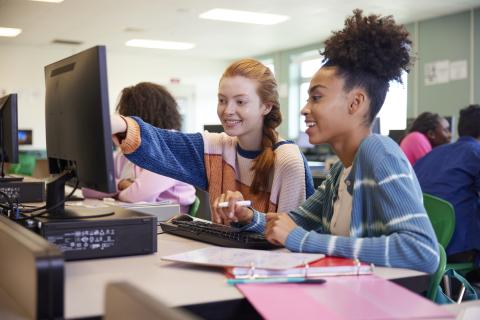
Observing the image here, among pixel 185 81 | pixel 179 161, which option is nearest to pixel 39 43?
pixel 185 81

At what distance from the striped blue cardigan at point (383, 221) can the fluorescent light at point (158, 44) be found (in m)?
8.32

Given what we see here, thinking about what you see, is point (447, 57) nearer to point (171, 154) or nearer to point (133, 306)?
point (171, 154)

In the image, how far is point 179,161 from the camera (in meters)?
2.01

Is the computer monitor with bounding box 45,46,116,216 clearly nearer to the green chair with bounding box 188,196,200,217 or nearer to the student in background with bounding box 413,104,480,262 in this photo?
the green chair with bounding box 188,196,200,217

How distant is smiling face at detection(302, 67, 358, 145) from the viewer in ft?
4.91

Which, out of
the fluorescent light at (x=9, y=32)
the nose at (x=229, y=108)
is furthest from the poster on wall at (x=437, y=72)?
the nose at (x=229, y=108)

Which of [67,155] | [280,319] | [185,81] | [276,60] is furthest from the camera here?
[185,81]

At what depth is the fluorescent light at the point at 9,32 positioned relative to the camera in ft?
27.3

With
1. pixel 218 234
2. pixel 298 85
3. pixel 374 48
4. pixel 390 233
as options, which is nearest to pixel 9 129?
pixel 218 234

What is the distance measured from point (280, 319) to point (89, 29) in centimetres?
791

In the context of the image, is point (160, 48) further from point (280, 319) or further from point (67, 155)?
point (280, 319)

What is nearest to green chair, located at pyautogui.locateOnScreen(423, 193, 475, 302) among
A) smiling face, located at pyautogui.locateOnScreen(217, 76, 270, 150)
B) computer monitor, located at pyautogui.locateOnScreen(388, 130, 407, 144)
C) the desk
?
smiling face, located at pyautogui.locateOnScreen(217, 76, 270, 150)

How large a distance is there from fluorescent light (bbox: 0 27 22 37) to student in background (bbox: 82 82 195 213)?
6002 millimetres

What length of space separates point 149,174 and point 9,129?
2.63 feet
